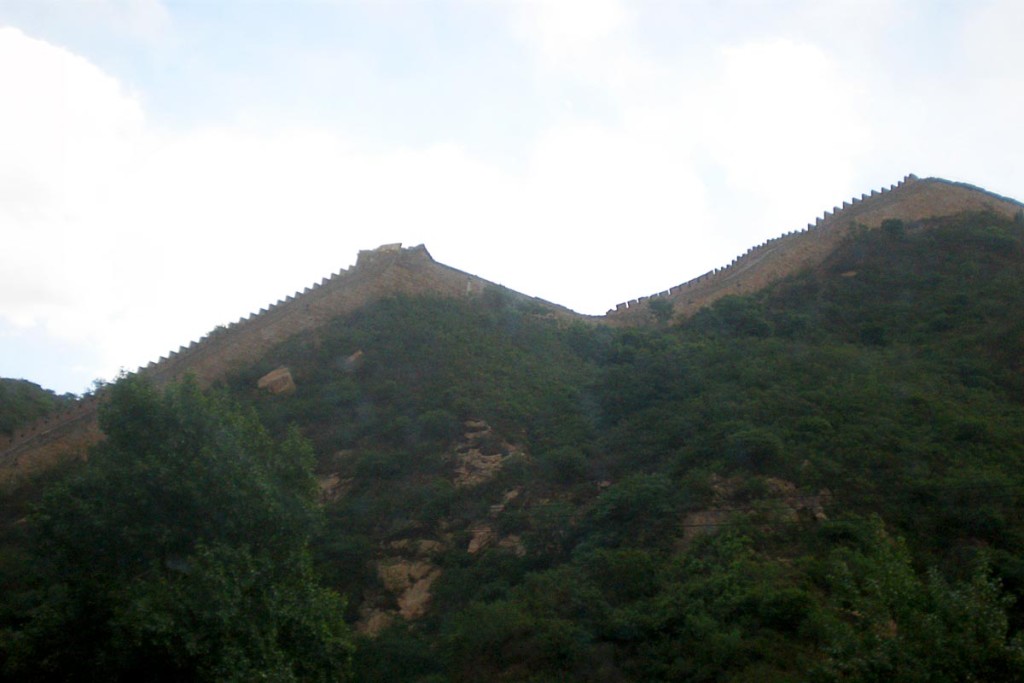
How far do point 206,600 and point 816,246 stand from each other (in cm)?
2470

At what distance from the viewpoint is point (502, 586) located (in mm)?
15703

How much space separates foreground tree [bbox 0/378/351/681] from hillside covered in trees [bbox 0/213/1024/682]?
0.04 meters

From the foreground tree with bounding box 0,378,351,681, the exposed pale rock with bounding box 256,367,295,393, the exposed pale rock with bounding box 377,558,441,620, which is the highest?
the exposed pale rock with bounding box 256,367,295,393

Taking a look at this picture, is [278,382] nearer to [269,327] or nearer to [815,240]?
[269,327]

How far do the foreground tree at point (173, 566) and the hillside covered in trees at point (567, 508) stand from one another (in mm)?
36

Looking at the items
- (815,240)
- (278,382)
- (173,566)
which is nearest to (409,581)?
(173,566)

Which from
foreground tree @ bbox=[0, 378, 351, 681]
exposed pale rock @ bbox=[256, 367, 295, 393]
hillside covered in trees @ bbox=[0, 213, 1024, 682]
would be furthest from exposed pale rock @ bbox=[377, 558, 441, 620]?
exposed pale rock @ bbox=[256, 367, 295, 393]

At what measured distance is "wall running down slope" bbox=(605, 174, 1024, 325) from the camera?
1195 inches

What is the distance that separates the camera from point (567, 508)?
56.4 ft

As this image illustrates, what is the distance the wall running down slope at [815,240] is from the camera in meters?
30.4

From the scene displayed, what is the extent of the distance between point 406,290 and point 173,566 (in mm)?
17886

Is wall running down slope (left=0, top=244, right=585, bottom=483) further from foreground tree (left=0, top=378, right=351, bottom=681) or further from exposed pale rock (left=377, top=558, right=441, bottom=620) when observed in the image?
foreground tree (left=0, top=378, right=351, bottom=681)

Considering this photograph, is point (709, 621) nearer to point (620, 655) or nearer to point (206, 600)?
point (620, 655)

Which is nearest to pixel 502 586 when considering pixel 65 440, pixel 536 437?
pixel 536 437
